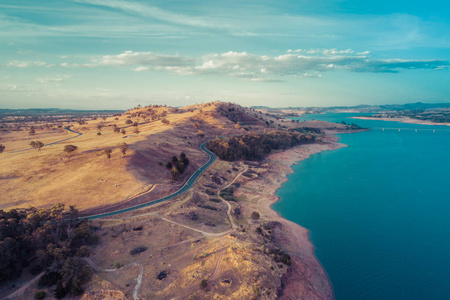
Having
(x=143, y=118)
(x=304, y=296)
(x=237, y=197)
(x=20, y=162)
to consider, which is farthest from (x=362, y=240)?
(x=143, y=118)

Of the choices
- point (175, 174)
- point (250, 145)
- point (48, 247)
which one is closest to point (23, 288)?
point (48, 247)

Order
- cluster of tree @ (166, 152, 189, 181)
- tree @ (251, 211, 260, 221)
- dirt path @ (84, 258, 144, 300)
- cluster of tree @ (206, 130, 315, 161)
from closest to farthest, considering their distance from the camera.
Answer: dirt path @ (84, 258, 144, 300) → tree @ (251, 211, 260, 221) → cluster of tree @ (166, 152, 189, 181) → cluster of tree @ (206, 130, 315, 161)

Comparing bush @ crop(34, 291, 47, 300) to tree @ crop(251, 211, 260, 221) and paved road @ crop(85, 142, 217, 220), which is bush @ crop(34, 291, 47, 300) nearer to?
paved road @ crop(85, 142, 217, 220)

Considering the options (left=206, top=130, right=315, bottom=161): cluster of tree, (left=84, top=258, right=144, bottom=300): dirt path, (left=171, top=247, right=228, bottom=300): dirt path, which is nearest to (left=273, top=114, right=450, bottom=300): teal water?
(left=171, top=247, right=228, bottom=300): dirt path

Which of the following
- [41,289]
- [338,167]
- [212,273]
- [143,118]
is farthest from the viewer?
[143,118]

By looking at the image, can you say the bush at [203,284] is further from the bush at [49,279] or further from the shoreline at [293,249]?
the bush at [49,279]

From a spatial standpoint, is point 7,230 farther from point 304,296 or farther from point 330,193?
point 330,193
